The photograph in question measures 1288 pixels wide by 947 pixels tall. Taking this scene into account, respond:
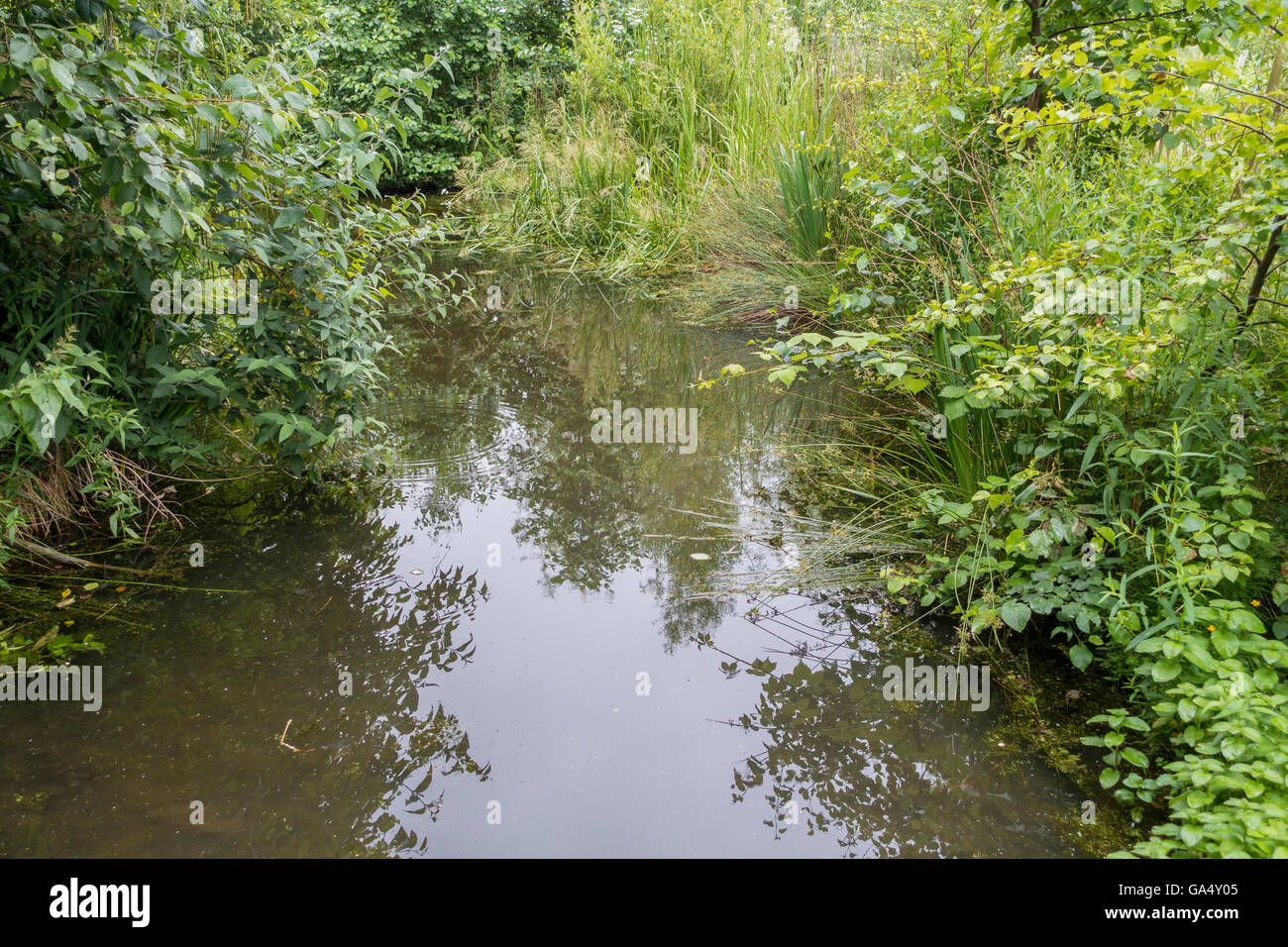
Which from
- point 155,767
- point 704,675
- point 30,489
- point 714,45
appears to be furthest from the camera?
point 714,45

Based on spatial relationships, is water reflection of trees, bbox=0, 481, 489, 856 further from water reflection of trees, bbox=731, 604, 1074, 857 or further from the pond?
water reflection of trees, bbox=731, 604, 1074, 857

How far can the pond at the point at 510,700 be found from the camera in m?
2.12

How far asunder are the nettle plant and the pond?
0.64m

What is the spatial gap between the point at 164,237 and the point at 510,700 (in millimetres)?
1949

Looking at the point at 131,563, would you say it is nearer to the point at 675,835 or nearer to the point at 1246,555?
the point at 675,835

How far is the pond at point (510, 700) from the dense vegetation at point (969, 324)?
32cm

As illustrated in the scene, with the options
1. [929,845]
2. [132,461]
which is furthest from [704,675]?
[132,461]

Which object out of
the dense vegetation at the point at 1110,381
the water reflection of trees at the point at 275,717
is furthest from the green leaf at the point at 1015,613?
the water reflection of trees at the point at 275,717

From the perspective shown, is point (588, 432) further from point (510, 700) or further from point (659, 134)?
point (659, 134)

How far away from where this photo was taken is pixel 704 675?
2746 mm

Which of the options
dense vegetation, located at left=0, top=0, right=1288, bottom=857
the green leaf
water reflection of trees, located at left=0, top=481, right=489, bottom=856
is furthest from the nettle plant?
the green leaf

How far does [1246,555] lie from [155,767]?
3038 mm

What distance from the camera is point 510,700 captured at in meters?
2.59

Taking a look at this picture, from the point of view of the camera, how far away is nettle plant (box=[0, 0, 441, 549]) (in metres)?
2.53
